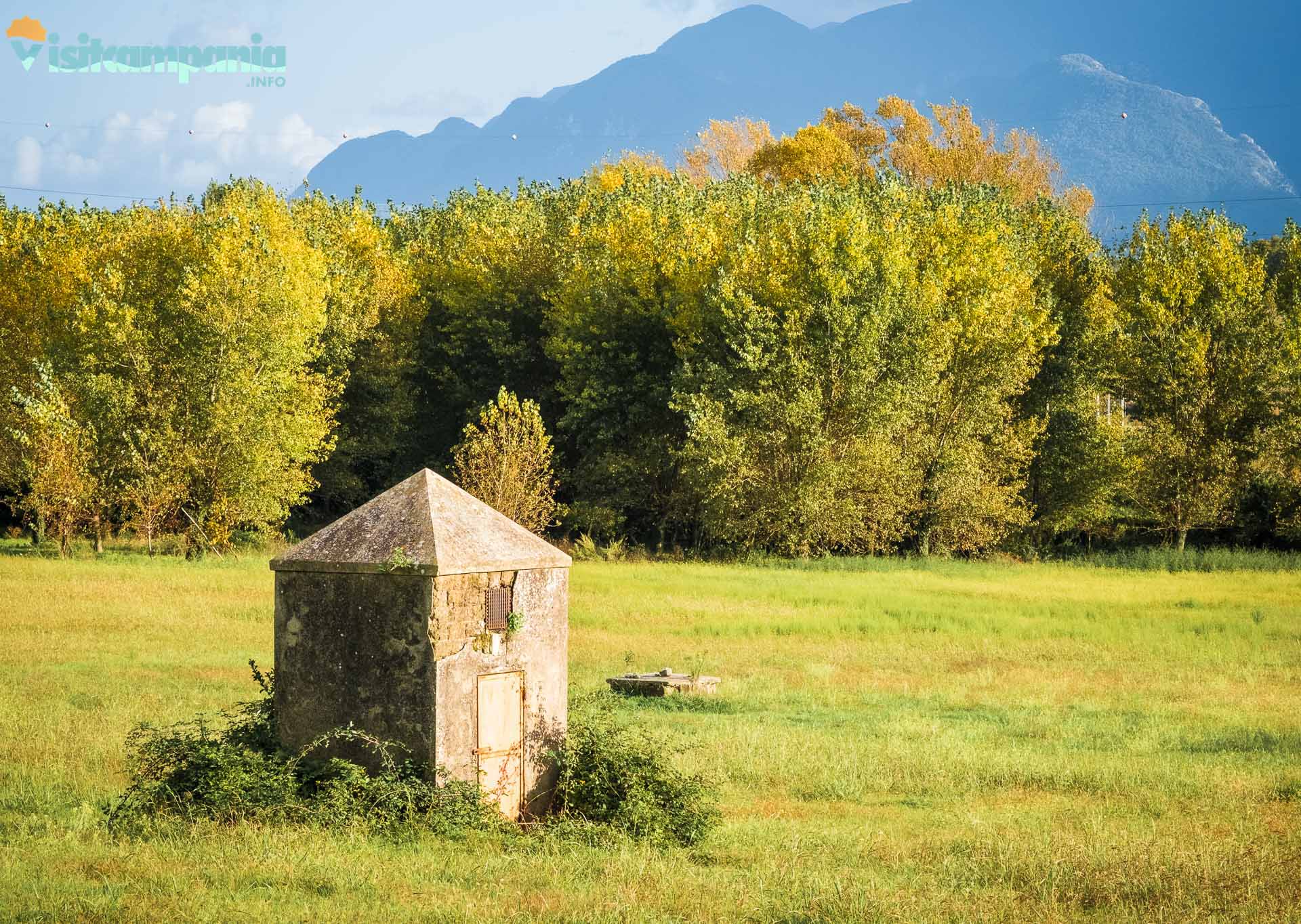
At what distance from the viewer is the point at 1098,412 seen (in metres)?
56.7

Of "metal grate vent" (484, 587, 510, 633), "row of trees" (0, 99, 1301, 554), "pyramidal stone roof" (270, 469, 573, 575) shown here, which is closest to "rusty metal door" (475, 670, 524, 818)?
"metal grate vent" (484, 587, 510, 633)

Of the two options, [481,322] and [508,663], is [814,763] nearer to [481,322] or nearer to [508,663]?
[508,663]

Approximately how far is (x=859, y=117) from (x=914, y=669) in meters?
68.1

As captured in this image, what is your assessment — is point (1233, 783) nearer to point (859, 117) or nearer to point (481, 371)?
point (481, 371)

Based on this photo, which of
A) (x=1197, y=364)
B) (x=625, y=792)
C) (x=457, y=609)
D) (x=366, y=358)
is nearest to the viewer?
(x=457, y=609)

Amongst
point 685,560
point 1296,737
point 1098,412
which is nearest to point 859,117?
point 1098,412

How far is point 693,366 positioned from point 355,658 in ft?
133

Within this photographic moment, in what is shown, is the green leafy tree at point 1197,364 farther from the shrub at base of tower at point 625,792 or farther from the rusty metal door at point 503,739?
the rusty metal door at point 503,739

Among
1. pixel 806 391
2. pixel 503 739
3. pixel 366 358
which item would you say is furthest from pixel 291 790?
pixel 366 358

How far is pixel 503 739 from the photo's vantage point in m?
11.1

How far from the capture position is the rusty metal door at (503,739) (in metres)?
10.9

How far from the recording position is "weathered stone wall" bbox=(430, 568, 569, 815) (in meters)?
10.6

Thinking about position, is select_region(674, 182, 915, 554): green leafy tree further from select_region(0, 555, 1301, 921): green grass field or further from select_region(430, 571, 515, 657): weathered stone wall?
select_region(430, 571, 515, 657): weathered stone wall

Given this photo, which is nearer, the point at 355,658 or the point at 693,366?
the point at 355,658
